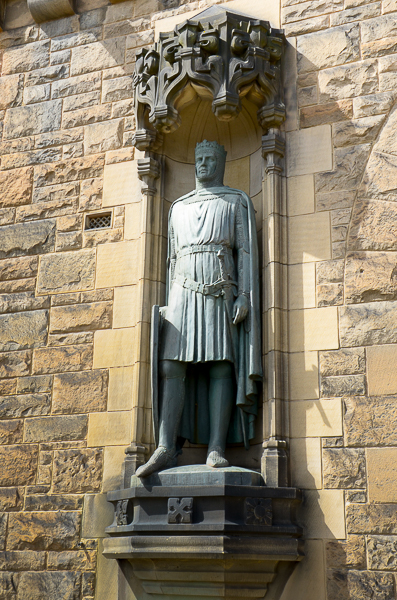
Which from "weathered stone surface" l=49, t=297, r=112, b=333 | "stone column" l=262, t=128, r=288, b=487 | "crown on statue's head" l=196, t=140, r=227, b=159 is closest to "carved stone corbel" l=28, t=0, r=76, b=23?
"crown on statue's head" l=196, t=140, r=227, b=159

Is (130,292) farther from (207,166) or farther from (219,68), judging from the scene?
(219,68)

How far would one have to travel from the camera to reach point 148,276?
580 cm

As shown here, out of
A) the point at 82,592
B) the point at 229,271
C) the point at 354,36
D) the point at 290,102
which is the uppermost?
the point at 354,36

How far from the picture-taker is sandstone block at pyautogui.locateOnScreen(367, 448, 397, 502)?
4766mm

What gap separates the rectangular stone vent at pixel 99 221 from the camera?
20.6 feet

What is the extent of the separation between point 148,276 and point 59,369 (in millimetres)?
1044

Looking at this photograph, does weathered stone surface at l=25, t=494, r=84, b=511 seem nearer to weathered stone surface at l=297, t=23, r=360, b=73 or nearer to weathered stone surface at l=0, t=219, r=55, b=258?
weathered stone surface at l=0, t=219, r=55, b=258

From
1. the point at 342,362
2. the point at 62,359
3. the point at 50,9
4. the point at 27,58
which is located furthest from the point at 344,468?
the point at 50,9

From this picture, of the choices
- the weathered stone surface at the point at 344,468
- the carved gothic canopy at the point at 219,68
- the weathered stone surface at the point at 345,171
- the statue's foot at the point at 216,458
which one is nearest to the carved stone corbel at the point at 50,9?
the carved gothic canopy at the point at 219,68

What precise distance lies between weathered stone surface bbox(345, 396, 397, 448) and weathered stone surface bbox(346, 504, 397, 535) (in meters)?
0.39

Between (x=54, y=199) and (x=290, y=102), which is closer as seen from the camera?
(x=290, y=102)

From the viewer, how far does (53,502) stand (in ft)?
18.5

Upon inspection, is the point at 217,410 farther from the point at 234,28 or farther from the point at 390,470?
the point at 234,28

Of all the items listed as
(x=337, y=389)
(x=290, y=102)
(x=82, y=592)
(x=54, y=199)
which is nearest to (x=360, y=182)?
(x=290, y=102)
